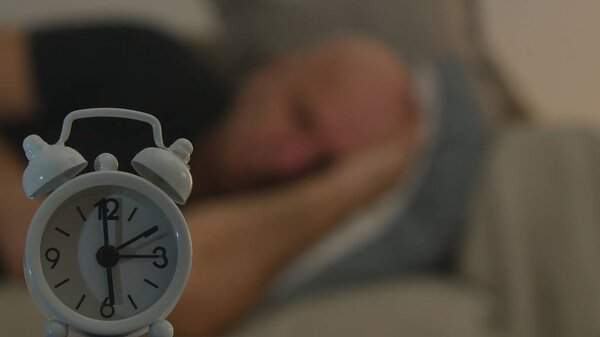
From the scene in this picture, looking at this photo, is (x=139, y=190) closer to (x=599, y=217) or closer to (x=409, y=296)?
(x=409, y=296)

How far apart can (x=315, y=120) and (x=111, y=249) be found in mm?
888

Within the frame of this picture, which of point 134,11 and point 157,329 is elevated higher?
point 134,11

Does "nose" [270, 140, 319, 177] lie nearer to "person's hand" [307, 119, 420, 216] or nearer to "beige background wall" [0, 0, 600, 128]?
"person's hand" [307, 119, 420, 216]

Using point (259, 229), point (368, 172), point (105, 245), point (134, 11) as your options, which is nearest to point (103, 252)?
point (105, 245)

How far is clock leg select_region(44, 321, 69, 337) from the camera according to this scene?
276 mm

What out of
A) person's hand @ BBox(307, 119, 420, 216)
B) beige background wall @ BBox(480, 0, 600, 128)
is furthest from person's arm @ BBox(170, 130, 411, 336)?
beige background wall @ BBox(480, 0, 600, 128)

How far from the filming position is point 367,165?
43.3 inches

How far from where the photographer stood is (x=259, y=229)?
1010 millimetres

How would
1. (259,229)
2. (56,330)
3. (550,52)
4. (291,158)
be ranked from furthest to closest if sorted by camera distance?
(550,52), (291,158), (259,229), (56,330)

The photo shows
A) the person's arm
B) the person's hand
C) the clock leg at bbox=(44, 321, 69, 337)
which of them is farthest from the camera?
the person's hand

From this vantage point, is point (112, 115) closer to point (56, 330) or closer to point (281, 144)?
point (56, 330)

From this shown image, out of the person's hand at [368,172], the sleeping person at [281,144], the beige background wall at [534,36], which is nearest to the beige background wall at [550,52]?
the beige background wall at [534,36]

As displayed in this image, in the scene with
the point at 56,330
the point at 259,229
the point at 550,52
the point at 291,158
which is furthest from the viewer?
the point at 550,52

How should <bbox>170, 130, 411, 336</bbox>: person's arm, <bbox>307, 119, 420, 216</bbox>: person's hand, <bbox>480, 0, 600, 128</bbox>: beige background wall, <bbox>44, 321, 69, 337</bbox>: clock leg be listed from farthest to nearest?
<bbox>480, 0, 600, 128</bbox>: beige background wall < <bbox>307, 119, 420, 216</bbox>: person's hand < <bbox>170, 130, 411, 336</bbox>: person's arm < <bbox>44, 321, 69, 337</bbox>: clock leg
